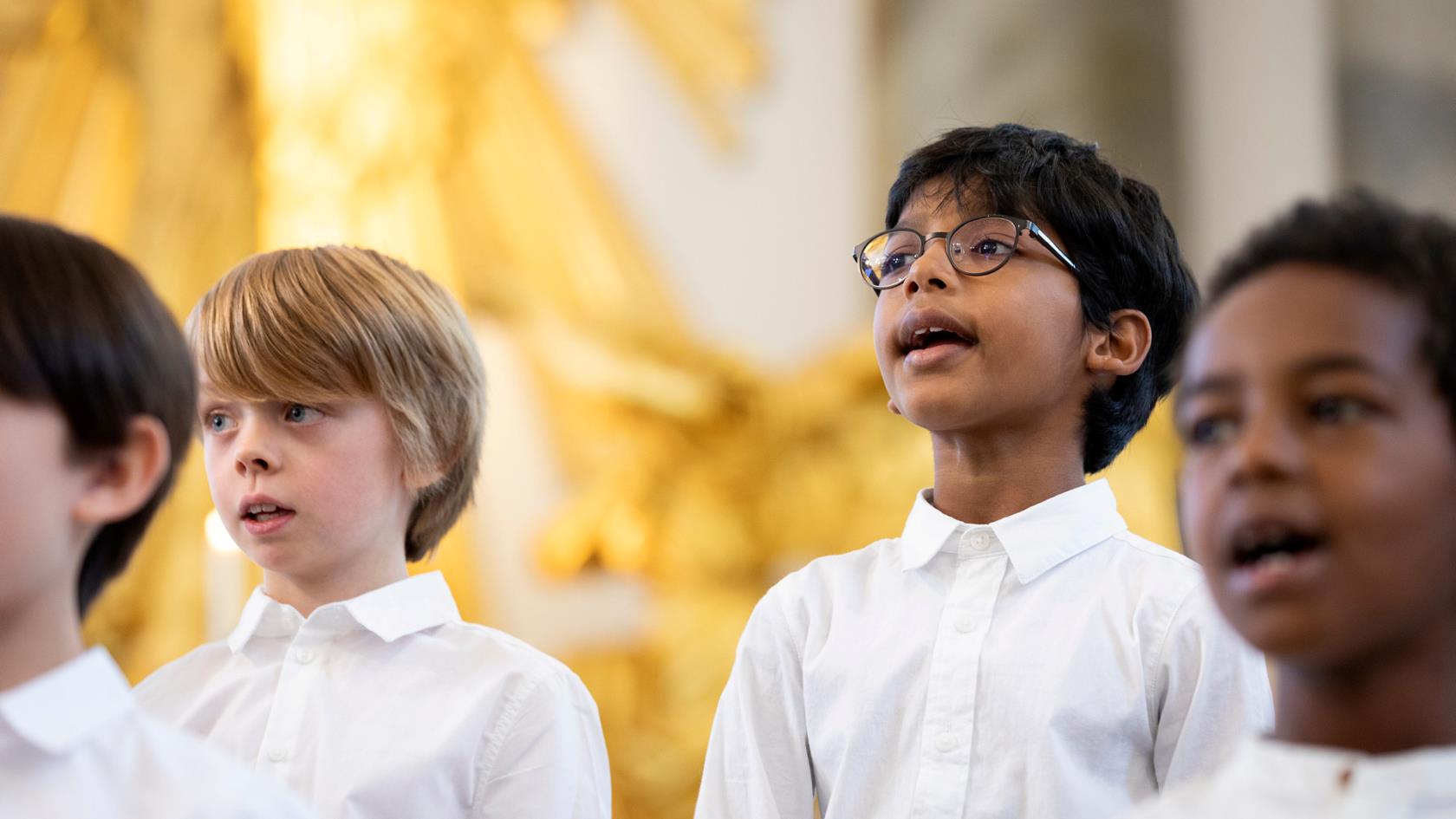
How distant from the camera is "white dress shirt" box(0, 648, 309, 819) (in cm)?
81

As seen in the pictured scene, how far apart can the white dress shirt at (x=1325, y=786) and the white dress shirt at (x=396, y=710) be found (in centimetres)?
55

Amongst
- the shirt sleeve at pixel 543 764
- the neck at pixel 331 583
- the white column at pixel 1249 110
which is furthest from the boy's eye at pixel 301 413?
the white column at pixel 1249 110

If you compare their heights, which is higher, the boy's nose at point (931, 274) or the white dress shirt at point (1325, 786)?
the boy's nose at point (931, 274)

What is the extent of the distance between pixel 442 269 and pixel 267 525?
1824mm

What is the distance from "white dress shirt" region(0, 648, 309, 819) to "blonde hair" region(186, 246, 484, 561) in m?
0.39

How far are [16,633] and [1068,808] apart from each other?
0.67m

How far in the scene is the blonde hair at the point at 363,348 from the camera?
122 centimetres

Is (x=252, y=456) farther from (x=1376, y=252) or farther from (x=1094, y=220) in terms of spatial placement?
(x=1376, y=252)

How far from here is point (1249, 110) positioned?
345 cm

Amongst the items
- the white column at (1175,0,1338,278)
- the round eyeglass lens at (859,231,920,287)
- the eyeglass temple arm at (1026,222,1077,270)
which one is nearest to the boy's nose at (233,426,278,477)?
the round eyeglass lens at (859,231,920,287)

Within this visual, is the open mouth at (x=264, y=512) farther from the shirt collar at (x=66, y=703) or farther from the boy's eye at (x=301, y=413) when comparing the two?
the shirt collar at (x=66, y=703)

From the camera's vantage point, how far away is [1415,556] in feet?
2.39

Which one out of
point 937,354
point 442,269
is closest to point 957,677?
point 937,354

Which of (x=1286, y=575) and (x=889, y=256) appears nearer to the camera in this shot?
(x=1286, y=575)
